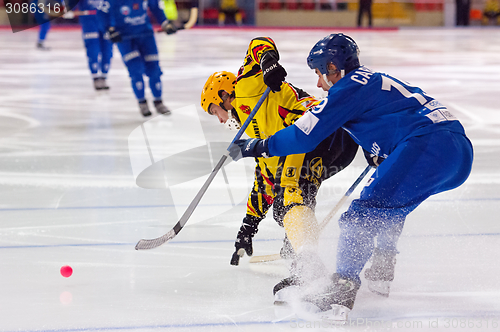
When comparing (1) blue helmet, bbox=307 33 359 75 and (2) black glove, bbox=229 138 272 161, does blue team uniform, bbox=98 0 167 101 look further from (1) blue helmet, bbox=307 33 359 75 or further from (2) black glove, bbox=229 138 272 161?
(1) blue helmet, bbox=307 33 359 75

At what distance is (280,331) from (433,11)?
18.9 m

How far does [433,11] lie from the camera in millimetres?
19141

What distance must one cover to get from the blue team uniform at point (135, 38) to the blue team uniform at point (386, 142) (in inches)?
158

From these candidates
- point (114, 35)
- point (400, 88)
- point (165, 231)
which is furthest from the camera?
point (114, 35)

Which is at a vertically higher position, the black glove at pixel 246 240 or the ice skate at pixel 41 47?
the ice skate at pixel 41 47

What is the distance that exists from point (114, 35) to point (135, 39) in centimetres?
22

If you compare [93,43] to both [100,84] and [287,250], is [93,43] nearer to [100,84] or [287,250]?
[100,84]

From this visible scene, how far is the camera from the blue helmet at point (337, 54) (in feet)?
6.40

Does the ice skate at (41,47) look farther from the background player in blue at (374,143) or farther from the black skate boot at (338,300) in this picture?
the black skate boot at (338,300)

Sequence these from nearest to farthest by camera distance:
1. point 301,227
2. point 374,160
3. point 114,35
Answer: point 301,227 < point 374,160 < point 114,35

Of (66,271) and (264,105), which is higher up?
(264,105)

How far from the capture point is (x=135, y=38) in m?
5.71

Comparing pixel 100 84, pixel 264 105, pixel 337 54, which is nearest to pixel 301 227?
pixel 264 105

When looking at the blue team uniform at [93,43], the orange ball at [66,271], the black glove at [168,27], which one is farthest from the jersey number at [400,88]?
the blue team uniform at [93,43]
